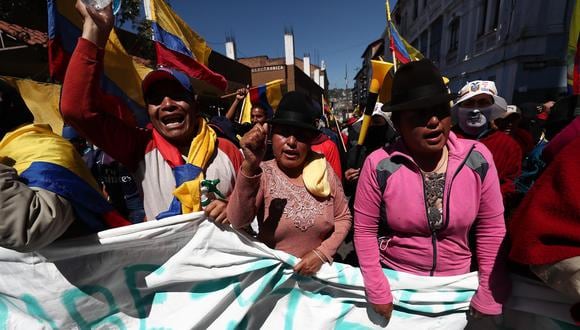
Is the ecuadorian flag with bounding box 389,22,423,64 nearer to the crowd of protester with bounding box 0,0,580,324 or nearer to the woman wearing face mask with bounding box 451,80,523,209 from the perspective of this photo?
the woman wearing face mask with bounding box 451,80,523,209

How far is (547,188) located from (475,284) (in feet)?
2.39

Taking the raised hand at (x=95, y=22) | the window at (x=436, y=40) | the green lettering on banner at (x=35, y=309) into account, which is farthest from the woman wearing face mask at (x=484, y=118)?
the window at (x=436, y=40)

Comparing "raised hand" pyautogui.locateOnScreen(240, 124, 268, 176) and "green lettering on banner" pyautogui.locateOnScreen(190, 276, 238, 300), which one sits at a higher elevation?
"raised hand" pyautogui.locateOnScreen(240, 124, 268, 176)

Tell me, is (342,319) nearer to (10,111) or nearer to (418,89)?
(418,89)

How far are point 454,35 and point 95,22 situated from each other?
2114cm

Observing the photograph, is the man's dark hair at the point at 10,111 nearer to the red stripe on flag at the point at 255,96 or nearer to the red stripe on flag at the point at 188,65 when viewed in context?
the red stripe on flag at the point at 188,65

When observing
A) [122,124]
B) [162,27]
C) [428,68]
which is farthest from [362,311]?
[162,27]

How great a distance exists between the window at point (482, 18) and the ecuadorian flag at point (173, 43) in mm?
16650

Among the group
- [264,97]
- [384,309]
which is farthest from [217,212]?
[264,97]

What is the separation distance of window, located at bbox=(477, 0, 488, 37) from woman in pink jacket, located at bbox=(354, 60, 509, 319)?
677 inches

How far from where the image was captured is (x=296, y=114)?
1750mm

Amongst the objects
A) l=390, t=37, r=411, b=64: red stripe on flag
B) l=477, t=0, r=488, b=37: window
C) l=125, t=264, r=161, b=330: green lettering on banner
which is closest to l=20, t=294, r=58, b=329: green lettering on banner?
l=125, t=264, r=161, b=330: green lettering on banner

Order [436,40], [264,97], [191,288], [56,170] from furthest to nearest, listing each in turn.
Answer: [436,40], [264,97], [191,288], [56,170]

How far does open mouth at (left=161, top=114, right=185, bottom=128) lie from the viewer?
5.47 feet
